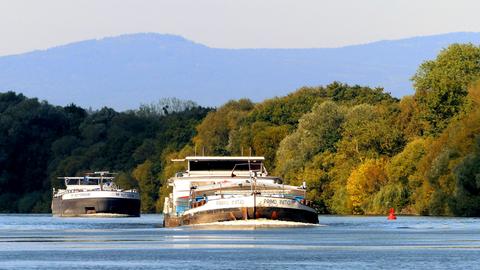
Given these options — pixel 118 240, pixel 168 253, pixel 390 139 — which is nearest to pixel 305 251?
pixel 168 253

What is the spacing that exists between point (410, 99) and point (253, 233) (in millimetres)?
89670

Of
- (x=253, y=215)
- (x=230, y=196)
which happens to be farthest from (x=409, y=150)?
(x=253, y=215)

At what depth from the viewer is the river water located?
238 ft

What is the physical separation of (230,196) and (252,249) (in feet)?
117

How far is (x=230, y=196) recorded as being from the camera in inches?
4724

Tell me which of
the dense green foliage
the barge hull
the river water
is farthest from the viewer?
the dense green foliage

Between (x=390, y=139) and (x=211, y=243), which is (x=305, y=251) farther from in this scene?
(x=390, y=139)

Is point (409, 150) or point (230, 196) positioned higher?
point (409, 150)

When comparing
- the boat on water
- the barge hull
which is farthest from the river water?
the boat on water

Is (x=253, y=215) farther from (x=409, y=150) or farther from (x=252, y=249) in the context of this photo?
(x=409, y=150)

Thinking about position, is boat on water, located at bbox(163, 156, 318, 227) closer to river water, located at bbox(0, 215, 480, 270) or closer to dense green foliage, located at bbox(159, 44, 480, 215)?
river water, located at bbox(0, 215, 480, 270)

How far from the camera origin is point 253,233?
107375mm

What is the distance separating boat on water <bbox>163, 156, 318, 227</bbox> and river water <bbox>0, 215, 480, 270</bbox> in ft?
6.99

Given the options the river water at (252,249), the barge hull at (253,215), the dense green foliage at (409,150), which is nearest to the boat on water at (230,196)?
the barge hull at (253,215)
